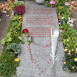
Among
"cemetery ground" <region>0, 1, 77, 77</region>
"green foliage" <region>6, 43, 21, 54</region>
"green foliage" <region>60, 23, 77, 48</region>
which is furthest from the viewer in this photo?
"green foliage" <region>60, 23, 77, 48</region>

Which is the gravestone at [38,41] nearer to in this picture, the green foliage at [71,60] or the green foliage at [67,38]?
the green foliage at [67,38]

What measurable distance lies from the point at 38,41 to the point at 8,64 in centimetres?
114

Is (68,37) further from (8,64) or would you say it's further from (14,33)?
(8,64)

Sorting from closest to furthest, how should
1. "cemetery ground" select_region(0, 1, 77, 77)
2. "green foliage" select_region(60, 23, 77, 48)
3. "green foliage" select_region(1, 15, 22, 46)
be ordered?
"cemetery ground" select_region(0, 1, 77, 77), "green foliage" select_region(60, 23, 77, 48), "green foliage" select_region(1, 15, 22, 46)

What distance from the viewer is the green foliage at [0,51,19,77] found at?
3329 millimetres

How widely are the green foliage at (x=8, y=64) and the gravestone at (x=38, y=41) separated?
17 centimetres

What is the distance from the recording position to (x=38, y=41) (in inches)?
161

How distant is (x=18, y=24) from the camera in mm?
4676

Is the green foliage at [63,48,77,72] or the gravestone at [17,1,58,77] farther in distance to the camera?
the gravestone at [17,1,58,77]

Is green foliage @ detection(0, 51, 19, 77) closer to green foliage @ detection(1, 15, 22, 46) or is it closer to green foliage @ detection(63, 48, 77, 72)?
green foliage @ detection(1, 15, 22, 46)

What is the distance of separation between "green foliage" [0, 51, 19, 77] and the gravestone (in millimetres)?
167

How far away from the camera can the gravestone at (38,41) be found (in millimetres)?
3344

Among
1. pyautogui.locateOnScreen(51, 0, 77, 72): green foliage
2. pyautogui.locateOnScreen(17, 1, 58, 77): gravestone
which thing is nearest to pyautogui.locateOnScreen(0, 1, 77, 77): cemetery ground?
pyautogui.locateOnScreen(17, 1, 58, 77): gravestone

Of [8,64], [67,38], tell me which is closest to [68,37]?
[67,38]
